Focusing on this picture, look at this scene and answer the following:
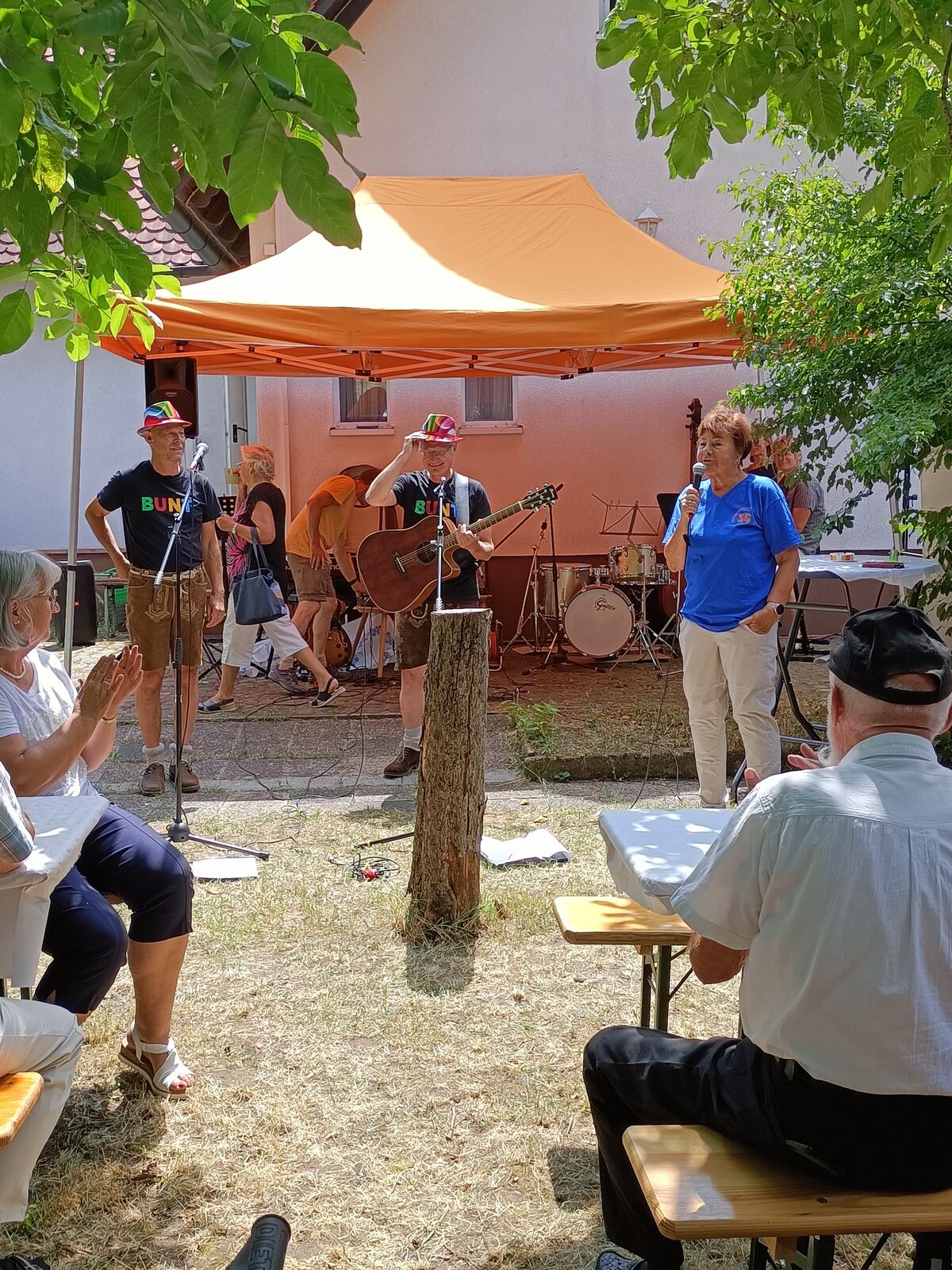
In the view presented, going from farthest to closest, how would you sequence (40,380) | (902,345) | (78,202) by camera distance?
1. (40,380)
2. (902,345)
3. (78,202)

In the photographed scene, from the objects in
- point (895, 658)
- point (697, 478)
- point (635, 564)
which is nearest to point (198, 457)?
point (697, 478)

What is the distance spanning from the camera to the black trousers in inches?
71.7

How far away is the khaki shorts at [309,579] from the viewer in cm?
900

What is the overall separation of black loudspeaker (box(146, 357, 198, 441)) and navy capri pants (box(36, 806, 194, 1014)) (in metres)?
5.47

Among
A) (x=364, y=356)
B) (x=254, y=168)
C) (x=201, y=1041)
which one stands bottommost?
(x=201, y=1041)

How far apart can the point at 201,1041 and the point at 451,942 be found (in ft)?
3.39

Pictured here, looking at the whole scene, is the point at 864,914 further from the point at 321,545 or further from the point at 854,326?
the point at 321,545

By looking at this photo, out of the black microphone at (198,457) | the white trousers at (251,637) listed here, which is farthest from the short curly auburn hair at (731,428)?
the white trousers at (251,637)

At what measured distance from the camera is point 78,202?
7.16 feet

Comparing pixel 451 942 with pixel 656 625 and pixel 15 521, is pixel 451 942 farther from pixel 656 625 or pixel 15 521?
pixel 15 521

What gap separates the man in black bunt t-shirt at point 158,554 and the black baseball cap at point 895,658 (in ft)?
15.3

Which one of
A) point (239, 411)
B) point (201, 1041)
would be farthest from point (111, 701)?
point (239, 411)

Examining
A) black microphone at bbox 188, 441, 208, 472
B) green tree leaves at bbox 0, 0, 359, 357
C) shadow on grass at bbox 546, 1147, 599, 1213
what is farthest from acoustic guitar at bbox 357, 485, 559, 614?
green tree leaves at bbox 0, 0, 359, 357

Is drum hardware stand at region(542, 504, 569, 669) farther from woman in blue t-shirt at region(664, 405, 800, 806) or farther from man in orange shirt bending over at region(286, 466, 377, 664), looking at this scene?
woman in blue t-shirt at region(664, 405, 800, 806)
